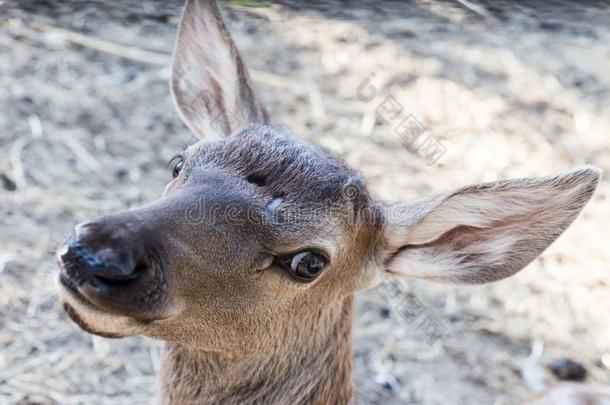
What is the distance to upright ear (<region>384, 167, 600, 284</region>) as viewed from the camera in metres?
3.13

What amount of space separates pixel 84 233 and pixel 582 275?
13.0ft

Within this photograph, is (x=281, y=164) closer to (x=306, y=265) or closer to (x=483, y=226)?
(x=306, y=265)

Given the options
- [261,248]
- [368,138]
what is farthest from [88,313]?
[368,138]

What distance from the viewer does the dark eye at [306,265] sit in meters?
3.07

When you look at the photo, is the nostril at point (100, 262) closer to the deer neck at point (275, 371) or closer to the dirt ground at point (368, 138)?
the deer neck at point (275, 371)

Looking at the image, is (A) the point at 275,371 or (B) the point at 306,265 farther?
(A) the point at 275,371

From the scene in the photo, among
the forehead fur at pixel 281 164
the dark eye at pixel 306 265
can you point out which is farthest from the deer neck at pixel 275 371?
the forehead fur at pixel 281 164

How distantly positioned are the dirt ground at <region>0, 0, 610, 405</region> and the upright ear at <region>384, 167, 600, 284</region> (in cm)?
157

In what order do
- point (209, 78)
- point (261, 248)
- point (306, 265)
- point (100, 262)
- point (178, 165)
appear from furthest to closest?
point (209, 78)
point (178, 165)
point (306, 265)
point (261, 248)
point (100, 262)

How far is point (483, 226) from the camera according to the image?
3410 millimetres

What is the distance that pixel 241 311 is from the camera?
306cm

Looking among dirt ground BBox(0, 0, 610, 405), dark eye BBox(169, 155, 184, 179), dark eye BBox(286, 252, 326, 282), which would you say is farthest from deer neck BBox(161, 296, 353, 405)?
dirt ground BBox(0, 0, 610, 405)

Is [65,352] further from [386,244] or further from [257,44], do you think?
[257,44]

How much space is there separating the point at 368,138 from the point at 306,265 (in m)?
3.47
